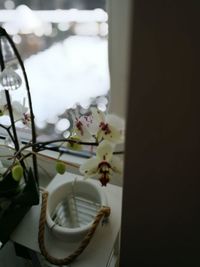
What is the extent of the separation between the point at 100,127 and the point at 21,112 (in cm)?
24

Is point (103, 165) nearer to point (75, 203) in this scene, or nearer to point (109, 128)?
point (109, 128)

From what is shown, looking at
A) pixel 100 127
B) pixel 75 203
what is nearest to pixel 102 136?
pixel 100 127

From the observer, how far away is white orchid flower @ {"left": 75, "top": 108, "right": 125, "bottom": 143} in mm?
546

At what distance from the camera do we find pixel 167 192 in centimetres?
37

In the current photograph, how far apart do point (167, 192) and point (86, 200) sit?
0.48m

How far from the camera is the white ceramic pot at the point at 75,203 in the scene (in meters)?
0.74

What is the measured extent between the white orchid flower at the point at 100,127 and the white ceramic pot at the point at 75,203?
0.24 metres

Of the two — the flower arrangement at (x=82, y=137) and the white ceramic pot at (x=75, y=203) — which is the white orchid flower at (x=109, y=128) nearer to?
the flower arrangement at (x=82, y=137)

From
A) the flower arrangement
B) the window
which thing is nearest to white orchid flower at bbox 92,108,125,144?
the flower arrangement

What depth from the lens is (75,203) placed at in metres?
0.82

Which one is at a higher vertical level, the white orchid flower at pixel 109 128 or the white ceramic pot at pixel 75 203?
the white orchid flower at pixel 109 128

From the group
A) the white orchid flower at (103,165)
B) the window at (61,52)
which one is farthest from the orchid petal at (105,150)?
the window at (61,52)

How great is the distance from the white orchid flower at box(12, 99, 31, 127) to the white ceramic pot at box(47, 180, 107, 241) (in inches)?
9.4

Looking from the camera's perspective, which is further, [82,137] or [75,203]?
[75,203]
